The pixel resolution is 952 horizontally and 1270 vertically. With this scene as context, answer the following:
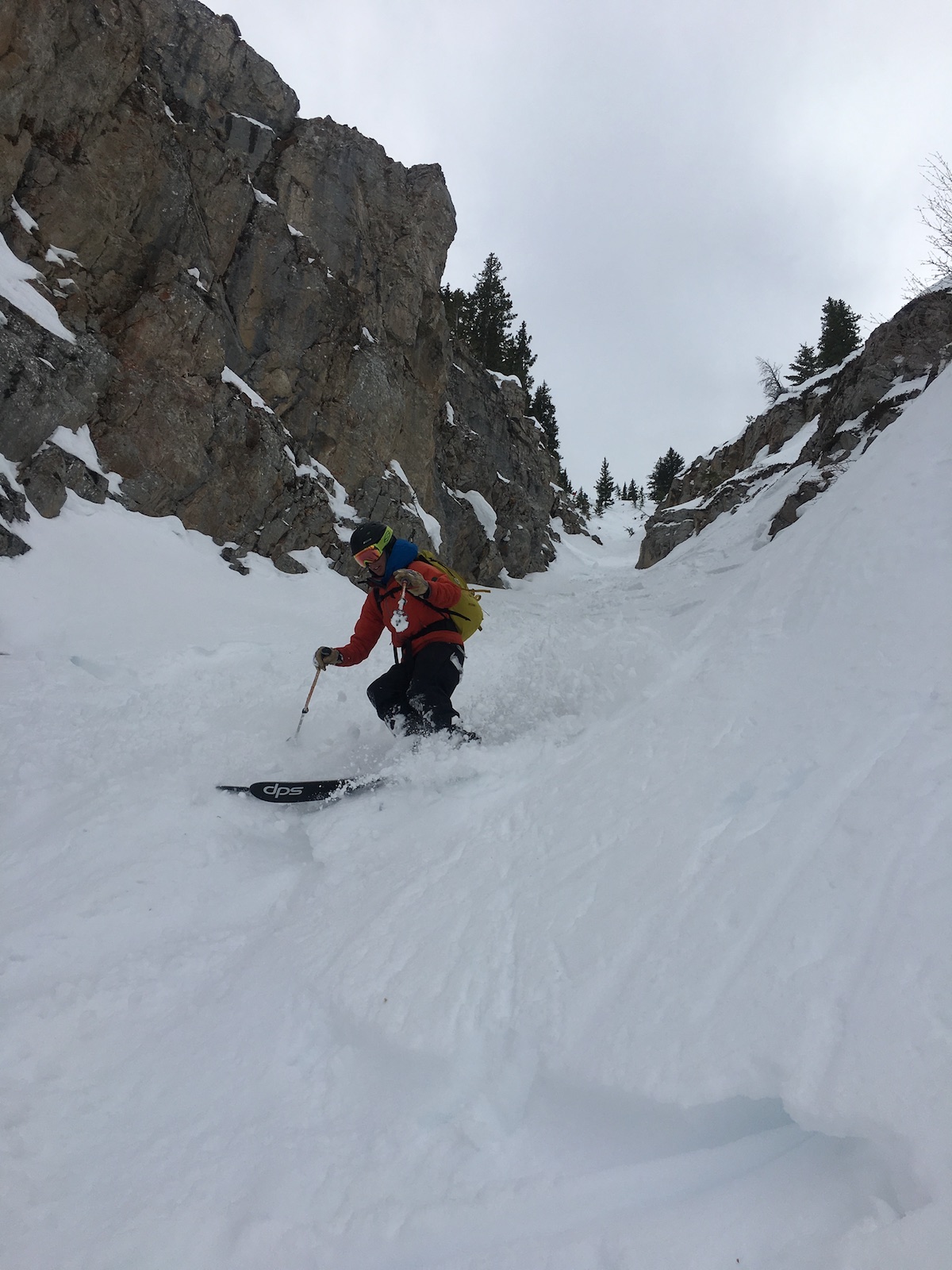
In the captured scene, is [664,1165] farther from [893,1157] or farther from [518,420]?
[518,420]

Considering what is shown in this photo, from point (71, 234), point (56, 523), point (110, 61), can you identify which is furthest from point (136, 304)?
point (56, 523)

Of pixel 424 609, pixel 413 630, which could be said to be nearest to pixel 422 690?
pixel 413 630

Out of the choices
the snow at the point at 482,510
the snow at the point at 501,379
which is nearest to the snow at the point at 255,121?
the snow at the point at 482,510

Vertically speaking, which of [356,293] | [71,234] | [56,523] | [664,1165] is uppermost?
[356,293]

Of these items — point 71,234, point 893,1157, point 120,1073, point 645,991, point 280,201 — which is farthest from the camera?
point 280,201

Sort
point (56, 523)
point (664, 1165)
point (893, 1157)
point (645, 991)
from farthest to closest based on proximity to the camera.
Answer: point (56, 523), point (645, 991), point (664, 1165), point (893, 1157)

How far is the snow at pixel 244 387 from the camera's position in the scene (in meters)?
15.7

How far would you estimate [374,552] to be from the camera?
5.63 metres

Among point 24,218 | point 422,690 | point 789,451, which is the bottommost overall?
point 422,690

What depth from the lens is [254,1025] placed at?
8.66ft

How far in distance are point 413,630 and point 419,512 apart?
1687 centimetres

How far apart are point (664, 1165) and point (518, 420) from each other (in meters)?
36.5

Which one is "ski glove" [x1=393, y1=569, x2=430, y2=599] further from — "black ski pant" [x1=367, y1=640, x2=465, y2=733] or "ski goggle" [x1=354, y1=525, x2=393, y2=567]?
"black ski pant" [x1=367, y1=640, x2=465, y2=733]

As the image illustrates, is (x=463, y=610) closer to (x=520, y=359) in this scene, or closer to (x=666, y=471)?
(x=520, y=359)
